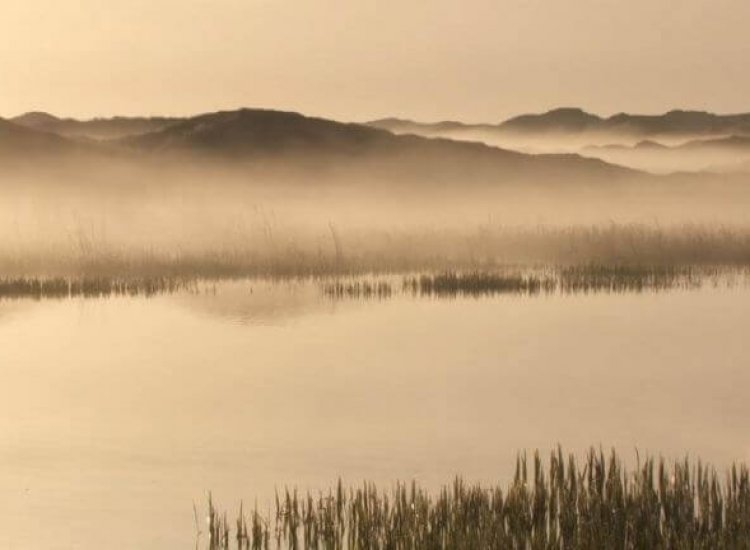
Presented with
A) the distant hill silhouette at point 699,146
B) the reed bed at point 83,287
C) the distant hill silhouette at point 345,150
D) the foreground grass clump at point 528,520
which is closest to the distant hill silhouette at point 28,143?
the distant hill silhouette at point 345,150

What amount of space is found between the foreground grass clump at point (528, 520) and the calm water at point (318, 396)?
79 centimetres

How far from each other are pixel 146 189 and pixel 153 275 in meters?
40.9

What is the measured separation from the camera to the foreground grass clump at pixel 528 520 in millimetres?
9156

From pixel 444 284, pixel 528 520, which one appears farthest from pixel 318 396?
pixel 444 284

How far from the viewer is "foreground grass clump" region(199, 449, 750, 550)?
9.16 meters

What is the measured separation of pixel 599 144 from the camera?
87250 mm

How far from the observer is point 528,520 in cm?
968

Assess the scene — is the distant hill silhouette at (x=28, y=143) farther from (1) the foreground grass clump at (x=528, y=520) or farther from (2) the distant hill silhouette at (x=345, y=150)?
(1) the foreground grass clump at (x=528, y=520)

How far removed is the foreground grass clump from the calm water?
31.1 inches

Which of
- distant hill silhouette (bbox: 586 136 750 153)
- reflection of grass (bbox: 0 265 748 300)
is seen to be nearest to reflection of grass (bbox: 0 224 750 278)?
reflection of grass (bbox: 0 265 748 300)

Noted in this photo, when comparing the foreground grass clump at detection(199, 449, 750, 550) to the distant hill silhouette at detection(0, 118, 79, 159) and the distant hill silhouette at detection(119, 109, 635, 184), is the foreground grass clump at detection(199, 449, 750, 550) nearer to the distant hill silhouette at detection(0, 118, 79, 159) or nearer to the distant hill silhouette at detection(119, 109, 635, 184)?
the distant hill silhouette at detection(0, 118, 79, 159)

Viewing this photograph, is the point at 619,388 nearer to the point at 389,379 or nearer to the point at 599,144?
the point at 389,379

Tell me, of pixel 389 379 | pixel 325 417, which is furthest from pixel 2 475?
pixel 389 379

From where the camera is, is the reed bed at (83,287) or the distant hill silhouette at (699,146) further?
the distant hill silhouette at (699,146)
